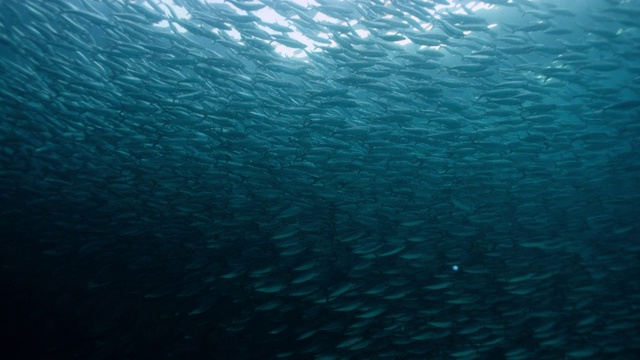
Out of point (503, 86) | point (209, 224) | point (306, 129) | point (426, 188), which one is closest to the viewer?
point (503, 86)

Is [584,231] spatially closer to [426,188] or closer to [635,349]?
[426,188]

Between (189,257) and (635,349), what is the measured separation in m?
12.6

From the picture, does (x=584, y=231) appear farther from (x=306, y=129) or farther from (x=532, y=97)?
(x=306, y=129)

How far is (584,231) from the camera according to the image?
955 cm

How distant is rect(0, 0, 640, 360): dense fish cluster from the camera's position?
668 centimetres

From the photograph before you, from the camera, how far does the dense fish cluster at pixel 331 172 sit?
21.9 ft

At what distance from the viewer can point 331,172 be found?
28.8ft

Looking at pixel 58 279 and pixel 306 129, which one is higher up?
pixel 306 129

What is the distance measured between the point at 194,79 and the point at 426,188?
17.4ft

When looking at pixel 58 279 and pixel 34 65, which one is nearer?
pixel 34 65

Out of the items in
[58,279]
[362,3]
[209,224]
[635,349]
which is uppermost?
[362,3]

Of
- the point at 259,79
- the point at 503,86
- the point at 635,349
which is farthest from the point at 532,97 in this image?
the point at 635,349

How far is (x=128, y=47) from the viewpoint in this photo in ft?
20.6

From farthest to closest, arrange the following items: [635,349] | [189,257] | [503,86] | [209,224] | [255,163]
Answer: [635,349], [189,257], [209,224], [255,163], [503,86]
